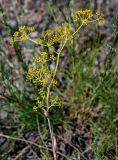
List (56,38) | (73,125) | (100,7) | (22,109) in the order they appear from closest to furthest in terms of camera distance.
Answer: (56,38) → (22,109) → (73,125) → (100,7)

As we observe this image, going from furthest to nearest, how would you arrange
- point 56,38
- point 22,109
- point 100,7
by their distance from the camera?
point 100,7 → point 22,109 → point 56,38

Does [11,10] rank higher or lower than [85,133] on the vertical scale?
higher

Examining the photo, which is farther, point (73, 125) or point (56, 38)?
point (73, 125)

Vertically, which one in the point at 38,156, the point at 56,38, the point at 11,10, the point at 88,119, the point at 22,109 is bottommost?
the point at 38,156

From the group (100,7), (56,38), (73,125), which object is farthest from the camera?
(100,7)

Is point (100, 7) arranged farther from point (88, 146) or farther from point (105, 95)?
point (88, 146)

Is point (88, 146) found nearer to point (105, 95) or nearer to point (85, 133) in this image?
point (85, 133)

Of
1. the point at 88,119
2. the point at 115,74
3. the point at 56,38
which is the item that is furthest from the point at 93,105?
the point at 56,38

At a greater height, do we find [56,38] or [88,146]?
Result: [56,38]

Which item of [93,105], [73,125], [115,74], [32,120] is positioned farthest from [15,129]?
[115,74]
